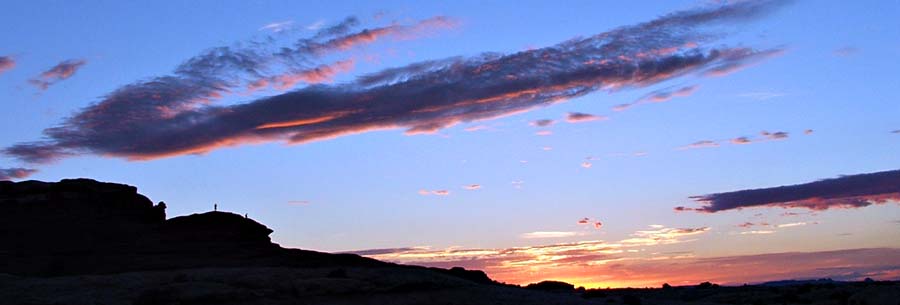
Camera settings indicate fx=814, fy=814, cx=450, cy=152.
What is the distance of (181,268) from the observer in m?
48.6

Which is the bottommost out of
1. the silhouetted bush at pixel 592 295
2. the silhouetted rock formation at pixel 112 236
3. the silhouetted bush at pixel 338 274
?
the silhouetted bush at pixel 592 295

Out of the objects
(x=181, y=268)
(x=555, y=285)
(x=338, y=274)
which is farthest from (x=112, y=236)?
(x=555, y=285)

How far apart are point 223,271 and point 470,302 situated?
43.0 ft

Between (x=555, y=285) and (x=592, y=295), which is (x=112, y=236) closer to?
(x=592, y=295)

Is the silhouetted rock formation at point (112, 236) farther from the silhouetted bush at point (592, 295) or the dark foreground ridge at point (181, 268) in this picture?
the silhouetted bush at point (592, 295)

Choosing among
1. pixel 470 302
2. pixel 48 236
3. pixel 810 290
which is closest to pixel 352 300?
pixel 470 302

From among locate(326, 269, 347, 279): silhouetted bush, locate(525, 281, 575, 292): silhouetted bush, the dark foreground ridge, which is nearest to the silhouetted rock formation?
the dark foreground ridge

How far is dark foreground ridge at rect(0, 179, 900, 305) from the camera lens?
3872 centimetres

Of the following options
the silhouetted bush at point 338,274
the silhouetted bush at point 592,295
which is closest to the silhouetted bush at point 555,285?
the silhouetted bush at point 592,295

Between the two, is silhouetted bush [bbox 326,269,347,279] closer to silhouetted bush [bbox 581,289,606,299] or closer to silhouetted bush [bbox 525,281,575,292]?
silhouetted bush [bbox 581,289,606,299]

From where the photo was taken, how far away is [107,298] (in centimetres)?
3672

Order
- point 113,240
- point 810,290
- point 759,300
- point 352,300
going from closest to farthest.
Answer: point 352,300 < point 113,240 < point 759,300 < point 810,290

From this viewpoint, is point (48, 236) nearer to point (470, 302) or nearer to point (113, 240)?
point (113, 240)

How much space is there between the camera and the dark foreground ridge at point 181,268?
127 ft
